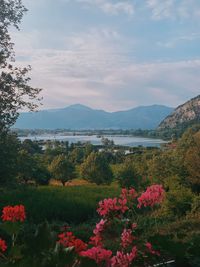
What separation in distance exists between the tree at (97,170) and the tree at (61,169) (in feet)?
7.39

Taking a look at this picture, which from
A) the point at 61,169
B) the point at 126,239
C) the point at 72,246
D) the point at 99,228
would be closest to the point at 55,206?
the point at 99,228

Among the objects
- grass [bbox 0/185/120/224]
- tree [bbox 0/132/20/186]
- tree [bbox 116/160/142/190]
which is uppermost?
tree [bbox 0/132/20/186]

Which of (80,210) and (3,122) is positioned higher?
(3,122)

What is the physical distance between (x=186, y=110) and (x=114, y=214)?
195m

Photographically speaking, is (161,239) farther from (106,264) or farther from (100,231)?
(106,264)

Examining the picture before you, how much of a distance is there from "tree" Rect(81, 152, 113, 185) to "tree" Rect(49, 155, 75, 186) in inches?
88.7

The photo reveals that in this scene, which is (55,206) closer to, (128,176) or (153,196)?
(153,196)

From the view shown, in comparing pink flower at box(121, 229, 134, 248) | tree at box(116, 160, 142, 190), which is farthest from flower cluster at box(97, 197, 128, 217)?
tree at box(116, 160, 142, 190)

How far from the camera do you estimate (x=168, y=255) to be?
290 centimetres

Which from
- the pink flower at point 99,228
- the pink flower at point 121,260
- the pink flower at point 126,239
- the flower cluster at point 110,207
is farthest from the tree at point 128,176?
the pink flower at point 121,260

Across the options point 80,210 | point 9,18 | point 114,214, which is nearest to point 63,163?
point 80,210

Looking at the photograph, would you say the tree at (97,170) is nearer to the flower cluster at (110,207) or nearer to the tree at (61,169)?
the tree at (61,169)

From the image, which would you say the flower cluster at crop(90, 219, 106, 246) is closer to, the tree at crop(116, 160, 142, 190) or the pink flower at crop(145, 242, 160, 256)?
the pink flower at crop(145, 242, 160, 256)

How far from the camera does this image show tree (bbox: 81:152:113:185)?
56.3 meters
